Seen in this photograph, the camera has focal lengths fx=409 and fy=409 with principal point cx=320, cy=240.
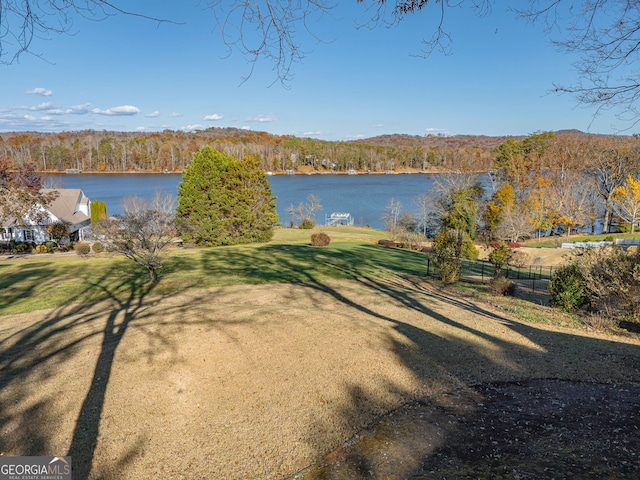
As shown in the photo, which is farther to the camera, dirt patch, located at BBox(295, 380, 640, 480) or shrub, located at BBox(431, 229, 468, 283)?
shrub, located at BBox(431, 229, 468, 283)

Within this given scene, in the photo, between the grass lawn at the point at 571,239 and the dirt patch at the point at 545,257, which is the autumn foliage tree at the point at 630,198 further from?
the dirt patch at the point at 545,257

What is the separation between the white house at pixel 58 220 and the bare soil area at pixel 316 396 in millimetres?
26748

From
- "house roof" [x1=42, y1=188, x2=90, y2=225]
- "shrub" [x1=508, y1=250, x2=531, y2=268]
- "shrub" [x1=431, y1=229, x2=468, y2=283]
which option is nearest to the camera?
"shrub" [x1=431, y1=229, x2=468, y2=283]

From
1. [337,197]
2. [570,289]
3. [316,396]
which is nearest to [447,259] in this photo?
[570,289]

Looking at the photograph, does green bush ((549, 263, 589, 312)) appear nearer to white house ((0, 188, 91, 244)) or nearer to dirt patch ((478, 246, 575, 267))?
dirt patch ((478, 246, 575, 267))

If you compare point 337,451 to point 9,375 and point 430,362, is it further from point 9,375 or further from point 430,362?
point 9,375

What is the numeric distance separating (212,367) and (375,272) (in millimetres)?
10741

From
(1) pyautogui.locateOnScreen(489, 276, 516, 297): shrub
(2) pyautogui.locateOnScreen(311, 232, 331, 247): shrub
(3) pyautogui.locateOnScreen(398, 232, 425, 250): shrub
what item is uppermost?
(1) pyautogui.locateOnScreen(489, 276, 516, 297): shrub

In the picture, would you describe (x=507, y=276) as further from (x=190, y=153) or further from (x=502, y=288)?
(x=190, y=153)

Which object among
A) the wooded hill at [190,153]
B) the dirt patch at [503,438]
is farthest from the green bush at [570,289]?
the wooded hill at [190,153]

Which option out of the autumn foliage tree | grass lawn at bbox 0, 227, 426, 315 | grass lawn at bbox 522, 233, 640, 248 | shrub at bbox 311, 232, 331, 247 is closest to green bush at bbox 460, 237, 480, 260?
grass lawn at bbox 0, 227, 426, 315

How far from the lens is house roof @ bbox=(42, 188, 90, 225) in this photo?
115 ft

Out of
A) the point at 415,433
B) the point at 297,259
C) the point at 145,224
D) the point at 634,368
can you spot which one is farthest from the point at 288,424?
the point at 297,259

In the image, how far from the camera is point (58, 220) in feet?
108
